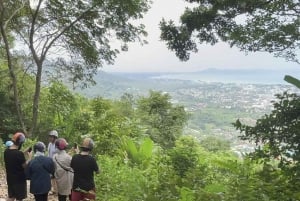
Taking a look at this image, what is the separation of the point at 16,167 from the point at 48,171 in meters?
0.56

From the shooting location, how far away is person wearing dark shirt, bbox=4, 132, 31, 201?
6.93 meters

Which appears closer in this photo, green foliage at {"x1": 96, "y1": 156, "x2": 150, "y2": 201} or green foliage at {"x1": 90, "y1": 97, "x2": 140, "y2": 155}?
green foliage at {"x1": 96, "y1": 156, "x2": 150, "y2": 201}

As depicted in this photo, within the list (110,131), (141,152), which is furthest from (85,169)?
(110,131)

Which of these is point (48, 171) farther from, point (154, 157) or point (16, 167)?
point (154, 157)

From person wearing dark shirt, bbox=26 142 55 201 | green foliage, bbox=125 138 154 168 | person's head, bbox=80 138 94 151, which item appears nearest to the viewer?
person's head, bbox=80 138 94 151

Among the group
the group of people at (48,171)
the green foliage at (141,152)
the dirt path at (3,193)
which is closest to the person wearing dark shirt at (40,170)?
the group of people at (48,171)

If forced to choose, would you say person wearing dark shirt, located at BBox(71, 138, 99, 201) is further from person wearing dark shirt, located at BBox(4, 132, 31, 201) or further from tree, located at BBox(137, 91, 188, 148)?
tree, located at BBox(137, 91, 188, 148)

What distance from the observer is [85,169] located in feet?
21.4

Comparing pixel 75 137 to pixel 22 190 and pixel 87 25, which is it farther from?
pixel 22 190

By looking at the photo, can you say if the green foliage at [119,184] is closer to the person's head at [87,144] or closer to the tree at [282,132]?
the person's head at [87,144]

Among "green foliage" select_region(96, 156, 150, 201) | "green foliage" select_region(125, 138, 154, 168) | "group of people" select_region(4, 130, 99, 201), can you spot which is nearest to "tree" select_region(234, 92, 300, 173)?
"green foliage" select_region(96, 156, 150, 201)

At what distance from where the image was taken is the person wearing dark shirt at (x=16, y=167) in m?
6.93

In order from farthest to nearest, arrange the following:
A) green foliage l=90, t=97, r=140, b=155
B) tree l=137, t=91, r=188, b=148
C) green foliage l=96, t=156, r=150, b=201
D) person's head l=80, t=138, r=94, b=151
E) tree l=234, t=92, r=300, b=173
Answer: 1. tree l=137, t=91, r=188, b=148
2. green foliage l=90, t=97, r=140, b=155
3. person's head l=80, t=138, r=94, b=151
4. green foliage l=96, t=156, r=150, b=201
5. tree l=234, t=92, r=300, b=173

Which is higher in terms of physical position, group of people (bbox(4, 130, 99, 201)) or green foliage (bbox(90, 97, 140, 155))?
group of people (bbox(4, 130, 99, 201))
